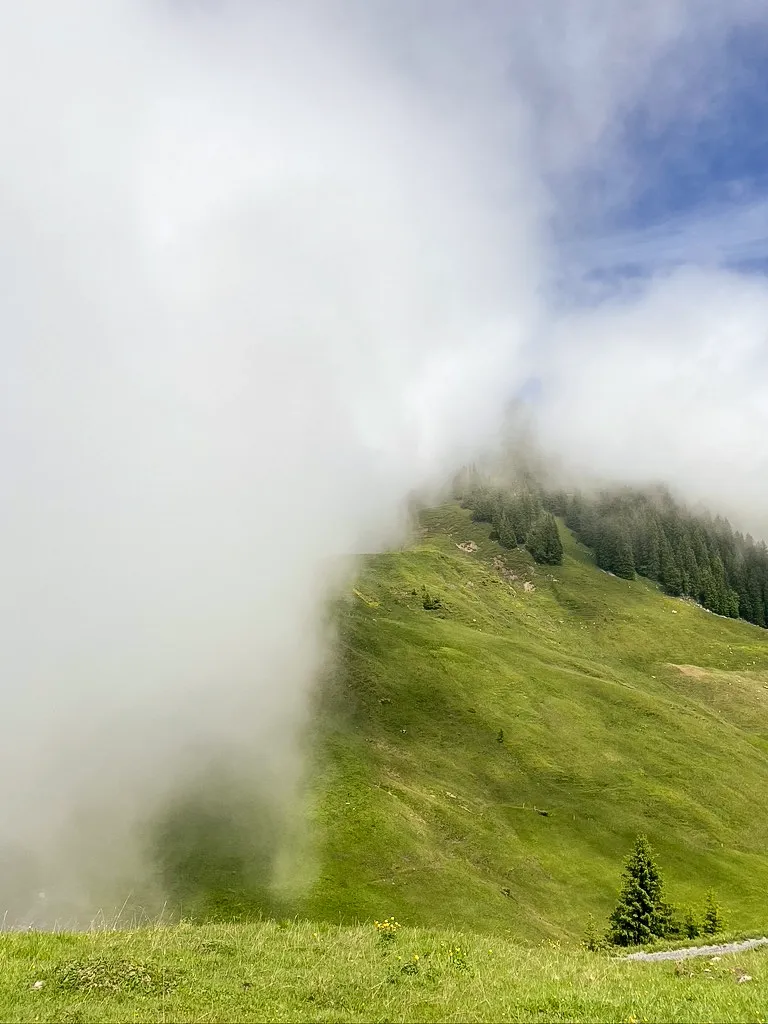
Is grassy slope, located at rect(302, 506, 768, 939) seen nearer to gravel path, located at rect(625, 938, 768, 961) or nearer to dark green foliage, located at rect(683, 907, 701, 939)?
dark green foliage, located at rect(683, 907, 701, 939)

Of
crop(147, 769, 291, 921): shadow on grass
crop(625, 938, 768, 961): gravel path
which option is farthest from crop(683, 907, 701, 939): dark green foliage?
crop(147, 769, 291, 921): shadow on grass

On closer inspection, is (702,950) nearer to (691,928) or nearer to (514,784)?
(691,928)

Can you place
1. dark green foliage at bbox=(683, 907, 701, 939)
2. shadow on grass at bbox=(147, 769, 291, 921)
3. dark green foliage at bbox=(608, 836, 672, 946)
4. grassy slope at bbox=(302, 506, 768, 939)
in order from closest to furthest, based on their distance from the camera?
dark green foliage at bbox=(683, 907, 701, 939) < dark green foliage at bbox=(608, 836, 672, 946) < shadow on grass at bbox=(147, 769, 291, 921) < grassy slope at bbox=(302, 506, 768, 939)

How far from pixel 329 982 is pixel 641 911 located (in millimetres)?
50637

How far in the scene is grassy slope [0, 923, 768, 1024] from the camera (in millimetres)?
17891

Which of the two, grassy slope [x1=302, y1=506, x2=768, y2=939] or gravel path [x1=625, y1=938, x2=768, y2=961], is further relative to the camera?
grassy slope [x1=302, y1=506, x2=768, y2=939]

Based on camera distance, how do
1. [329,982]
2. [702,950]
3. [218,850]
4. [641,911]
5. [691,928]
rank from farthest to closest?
[218,850]
[641,911]
[691,928]
[702,950]
[329,982]

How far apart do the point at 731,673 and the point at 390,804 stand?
14363cm

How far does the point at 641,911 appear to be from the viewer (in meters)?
58.3

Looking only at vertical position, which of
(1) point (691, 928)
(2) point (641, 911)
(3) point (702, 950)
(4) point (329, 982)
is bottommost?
(1) point (691, 928)

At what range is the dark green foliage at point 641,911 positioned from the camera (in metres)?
57.1

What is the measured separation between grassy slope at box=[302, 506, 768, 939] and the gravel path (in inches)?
1211

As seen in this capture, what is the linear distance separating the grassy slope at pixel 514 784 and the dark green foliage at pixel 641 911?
1388 centimetres

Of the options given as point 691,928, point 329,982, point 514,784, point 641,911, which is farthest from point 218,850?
point 329,982
